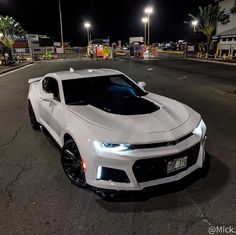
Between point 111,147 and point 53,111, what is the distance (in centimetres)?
178

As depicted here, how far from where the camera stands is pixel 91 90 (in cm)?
486

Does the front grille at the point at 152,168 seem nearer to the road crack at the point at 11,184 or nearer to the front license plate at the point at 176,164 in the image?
the front license plate at the point at 176,164

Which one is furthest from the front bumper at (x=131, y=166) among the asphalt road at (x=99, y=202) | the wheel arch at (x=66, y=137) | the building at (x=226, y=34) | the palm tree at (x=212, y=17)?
the palm tree at (x=212, y=17)

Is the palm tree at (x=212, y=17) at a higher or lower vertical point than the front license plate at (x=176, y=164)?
higher

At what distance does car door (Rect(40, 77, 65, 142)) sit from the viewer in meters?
4.36

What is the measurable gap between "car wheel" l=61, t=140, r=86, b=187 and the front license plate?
42.2 inches

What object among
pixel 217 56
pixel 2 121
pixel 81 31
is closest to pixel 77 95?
pixel 2 121

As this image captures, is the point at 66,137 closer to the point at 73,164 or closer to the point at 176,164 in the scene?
the point at 73,164

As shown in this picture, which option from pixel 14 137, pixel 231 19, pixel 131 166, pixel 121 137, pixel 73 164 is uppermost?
pixel 231 19

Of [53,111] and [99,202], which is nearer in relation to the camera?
[99,202]

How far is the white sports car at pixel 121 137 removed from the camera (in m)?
3.20

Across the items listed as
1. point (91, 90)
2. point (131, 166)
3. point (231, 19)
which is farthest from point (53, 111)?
point (231, 19)

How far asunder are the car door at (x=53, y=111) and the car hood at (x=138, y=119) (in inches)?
12.4

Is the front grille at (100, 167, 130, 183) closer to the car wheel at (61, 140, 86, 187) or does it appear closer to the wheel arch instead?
the car wheel at (61, 140, 86, 187)
